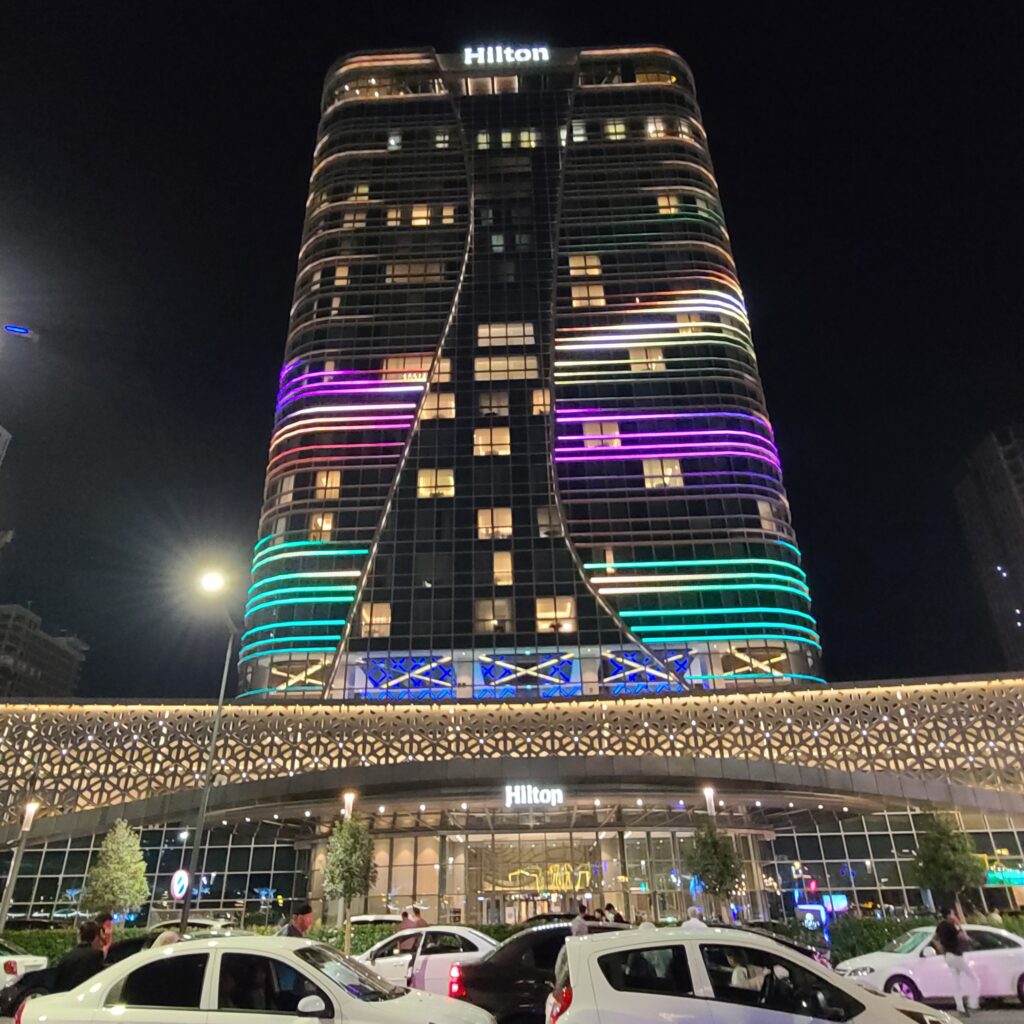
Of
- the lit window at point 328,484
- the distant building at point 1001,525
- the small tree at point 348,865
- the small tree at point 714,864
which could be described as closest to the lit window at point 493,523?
the lit window at point 328,484

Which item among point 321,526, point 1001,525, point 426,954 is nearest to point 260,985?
point 426,954

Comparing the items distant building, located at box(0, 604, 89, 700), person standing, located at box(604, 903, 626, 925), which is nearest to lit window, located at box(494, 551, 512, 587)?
person standing, located at box(604, 903, 626, 925)

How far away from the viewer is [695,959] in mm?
6590

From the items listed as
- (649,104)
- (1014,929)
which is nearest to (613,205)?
(649,104)

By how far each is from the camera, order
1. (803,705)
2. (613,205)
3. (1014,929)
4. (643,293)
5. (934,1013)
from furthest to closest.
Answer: (613,205) → (643,293) → (803,705) → (1014,929) → (934,1013)

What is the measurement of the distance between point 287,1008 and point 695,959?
3828 mm

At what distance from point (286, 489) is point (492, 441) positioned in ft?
62.2

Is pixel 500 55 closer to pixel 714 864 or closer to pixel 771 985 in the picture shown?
pixel 714 864

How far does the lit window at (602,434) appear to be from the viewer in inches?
2486

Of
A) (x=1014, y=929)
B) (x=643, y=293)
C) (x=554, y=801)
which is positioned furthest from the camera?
(x=643, y=293)

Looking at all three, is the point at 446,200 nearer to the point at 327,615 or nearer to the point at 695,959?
the point at 327,615

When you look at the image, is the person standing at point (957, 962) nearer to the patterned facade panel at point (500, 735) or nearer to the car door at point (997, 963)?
the car door at point (997, 963)

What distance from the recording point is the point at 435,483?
61125mm

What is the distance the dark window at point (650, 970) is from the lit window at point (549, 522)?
52.2 metres
